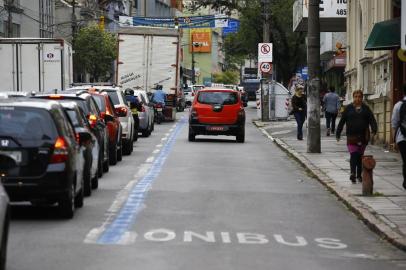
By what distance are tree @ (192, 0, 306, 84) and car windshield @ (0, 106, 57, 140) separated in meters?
46.9

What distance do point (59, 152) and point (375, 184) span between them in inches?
297

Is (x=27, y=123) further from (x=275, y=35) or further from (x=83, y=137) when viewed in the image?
(x=275, y=35)

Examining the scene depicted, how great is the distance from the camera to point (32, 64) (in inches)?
1267

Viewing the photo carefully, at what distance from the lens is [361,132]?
17656 millimetres

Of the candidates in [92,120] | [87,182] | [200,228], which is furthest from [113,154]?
[200,228]

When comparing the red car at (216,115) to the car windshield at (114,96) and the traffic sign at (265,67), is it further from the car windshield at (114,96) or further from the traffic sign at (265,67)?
the traffic sign at (265,67)

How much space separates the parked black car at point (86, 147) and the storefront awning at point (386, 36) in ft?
28.5

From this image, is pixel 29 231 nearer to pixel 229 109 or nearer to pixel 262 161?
pixel 262 161

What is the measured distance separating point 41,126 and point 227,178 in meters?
7.59

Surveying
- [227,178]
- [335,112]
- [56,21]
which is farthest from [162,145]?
[56,21]

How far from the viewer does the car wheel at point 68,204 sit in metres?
12.5

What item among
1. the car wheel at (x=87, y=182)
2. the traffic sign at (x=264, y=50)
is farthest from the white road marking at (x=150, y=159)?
the traffic sign at (x=264, y=50)

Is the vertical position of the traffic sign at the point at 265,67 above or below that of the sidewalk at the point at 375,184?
above

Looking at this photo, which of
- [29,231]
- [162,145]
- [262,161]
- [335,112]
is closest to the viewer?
[29,231]
